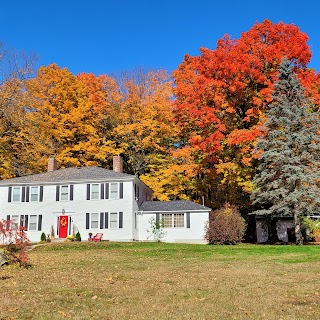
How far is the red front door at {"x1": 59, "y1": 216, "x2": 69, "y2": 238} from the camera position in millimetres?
32469

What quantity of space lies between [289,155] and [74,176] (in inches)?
660

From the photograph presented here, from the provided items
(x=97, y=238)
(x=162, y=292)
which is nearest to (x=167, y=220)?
(x=97, y=238)

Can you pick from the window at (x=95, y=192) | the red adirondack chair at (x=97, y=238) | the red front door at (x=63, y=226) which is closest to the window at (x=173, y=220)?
the red adirondack chair at (x=97, y=238)

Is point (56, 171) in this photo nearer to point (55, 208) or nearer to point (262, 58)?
point (55, 208)

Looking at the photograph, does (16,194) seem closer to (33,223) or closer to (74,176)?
(33,223)

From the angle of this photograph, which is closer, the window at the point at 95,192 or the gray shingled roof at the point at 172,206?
the gray shingled roof at the point at 172,206

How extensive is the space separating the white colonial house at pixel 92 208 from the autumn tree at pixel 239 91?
453 centimetres

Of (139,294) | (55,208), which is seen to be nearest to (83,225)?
(55,208)

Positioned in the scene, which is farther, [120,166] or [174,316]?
[120,166]

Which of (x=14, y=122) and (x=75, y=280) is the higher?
(x=14, y=122)

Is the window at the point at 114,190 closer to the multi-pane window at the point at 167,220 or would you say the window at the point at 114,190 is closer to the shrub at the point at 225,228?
the multi-pane window at the point at 167,220

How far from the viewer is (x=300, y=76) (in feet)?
99.3

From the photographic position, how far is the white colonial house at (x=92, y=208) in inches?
1254

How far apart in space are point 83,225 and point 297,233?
53.5 ft
